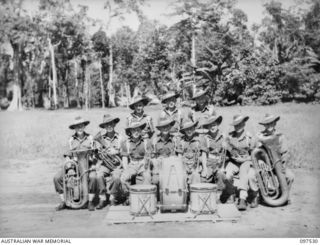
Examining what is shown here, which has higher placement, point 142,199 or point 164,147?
point 164,147

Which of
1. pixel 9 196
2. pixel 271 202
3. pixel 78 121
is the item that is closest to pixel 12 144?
pixel 9 196

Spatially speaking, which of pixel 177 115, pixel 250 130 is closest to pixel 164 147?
pixel 177 115

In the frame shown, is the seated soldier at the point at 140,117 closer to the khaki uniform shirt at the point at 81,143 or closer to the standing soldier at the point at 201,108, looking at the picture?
the standing soldier at the point at 201,108

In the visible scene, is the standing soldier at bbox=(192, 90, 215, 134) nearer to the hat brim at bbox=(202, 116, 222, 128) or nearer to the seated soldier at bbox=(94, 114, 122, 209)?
the hat brim at bbox=(202, 116, 222, 128)

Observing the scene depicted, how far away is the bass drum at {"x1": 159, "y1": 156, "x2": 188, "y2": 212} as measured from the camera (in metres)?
6.40

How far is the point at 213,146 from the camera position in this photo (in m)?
7.24

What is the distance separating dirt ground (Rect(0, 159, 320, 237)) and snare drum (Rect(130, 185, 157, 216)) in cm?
31

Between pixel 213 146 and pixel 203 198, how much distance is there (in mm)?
1255

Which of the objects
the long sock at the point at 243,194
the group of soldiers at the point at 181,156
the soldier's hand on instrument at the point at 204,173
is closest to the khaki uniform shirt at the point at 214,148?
the group of soldiers at the point at 181,156

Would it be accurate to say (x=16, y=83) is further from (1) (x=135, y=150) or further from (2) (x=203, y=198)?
(2) (x=203, y=198)

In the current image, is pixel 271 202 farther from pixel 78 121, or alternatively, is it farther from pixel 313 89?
pixel 313 89

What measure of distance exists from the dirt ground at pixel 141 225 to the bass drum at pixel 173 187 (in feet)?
1.42

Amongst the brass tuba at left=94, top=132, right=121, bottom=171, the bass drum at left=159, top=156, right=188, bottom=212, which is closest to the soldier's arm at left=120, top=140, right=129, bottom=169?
the brass tuba at left=94, top=132, right=121, bottom=171

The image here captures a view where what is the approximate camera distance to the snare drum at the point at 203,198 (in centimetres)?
627
